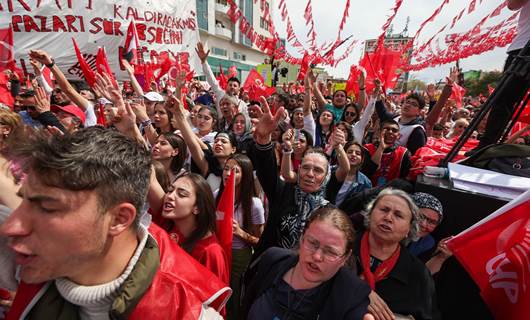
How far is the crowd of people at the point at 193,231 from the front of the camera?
845mm

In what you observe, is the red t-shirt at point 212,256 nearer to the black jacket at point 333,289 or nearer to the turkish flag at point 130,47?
the black jacket at point 333,289

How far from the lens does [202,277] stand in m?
1.18

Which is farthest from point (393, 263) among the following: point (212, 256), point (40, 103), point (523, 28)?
point (40, 103)

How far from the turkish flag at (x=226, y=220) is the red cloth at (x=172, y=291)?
68 centimetres

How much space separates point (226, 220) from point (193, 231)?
227 millimetres

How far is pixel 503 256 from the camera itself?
1.36 metres

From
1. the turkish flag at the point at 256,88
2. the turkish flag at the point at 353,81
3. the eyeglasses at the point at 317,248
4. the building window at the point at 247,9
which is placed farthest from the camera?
the building window at the point at 247,9

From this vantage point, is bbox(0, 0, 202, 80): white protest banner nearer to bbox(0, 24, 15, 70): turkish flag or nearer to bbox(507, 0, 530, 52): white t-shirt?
bbox(0, 24, 15, 70): turkish flag

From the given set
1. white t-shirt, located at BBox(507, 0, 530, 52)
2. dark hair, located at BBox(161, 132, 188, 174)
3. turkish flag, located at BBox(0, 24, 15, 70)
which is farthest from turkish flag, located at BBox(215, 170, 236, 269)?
turkish flag, located at BBox(0, 24, 15, 70)

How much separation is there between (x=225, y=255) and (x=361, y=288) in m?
0.83

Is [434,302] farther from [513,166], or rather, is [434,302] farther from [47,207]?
[47,207]

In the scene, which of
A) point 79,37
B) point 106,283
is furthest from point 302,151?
point 79,37

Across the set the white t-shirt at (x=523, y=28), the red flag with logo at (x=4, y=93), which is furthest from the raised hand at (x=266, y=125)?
the red flag with logo at (x=4, y=93)

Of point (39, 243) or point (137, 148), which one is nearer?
point (39, 243)
